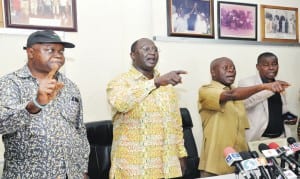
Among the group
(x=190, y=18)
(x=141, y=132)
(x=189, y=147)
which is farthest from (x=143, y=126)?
(x=190, y=18)

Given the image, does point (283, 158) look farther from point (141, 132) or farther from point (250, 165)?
point (141, 132)

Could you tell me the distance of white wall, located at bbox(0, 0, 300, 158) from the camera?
8.73 ft

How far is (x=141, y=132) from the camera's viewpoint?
2.02m

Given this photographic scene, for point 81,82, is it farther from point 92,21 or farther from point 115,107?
point 115,107

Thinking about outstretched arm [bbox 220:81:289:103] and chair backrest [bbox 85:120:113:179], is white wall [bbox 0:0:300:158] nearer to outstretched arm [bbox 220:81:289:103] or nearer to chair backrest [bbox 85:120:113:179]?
chair backrest [bbox 85:120:113:179]

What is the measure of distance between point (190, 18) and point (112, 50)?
2.67ft

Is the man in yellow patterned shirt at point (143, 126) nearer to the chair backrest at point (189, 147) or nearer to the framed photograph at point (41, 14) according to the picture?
the chair backrest at point (189, 147)

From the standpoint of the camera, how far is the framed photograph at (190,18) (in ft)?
10.0

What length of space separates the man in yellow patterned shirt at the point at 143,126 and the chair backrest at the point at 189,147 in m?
0.68

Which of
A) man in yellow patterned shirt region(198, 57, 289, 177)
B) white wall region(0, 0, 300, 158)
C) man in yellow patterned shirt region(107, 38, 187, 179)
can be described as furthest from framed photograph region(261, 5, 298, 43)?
man in yellow patterned shirt region(107, 38, 187, 179)

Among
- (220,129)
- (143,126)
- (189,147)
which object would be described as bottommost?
(189,147)

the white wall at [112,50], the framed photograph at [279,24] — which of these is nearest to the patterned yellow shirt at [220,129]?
the white wall at [112,50]

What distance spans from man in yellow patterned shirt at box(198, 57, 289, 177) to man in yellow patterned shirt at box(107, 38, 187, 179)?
1.39 feet

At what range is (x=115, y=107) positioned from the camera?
6.55 ft
